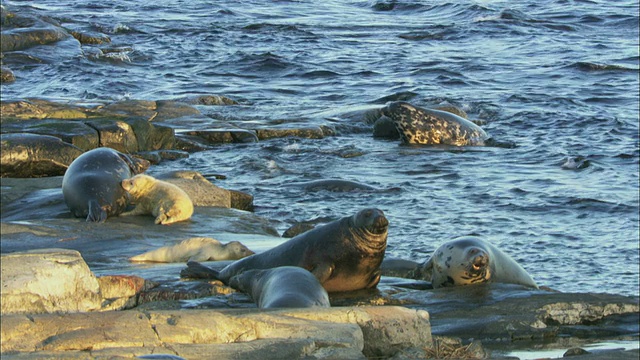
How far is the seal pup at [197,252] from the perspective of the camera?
22.6 feet

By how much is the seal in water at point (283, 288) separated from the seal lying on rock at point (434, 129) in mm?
9245

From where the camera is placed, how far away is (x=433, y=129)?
1500 cm

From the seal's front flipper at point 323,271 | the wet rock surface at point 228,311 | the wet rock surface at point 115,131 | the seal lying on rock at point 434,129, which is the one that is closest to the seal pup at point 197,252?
the wet rock surface at point 228,311

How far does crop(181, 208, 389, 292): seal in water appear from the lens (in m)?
6.29

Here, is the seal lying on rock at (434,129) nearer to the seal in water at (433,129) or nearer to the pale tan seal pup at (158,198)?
the seal in water at (433,129)

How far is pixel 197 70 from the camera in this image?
866 inches

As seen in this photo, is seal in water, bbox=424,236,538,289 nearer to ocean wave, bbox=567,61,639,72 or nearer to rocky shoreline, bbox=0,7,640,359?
rocky shoreline, bbox=0,7,640,359

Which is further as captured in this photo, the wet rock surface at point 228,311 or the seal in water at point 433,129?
the seal in water at point 433,129

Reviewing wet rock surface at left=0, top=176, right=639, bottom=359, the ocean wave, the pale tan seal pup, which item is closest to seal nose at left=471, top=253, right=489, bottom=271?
wet rock surface at left=0, top=176, right=639, bottom=359

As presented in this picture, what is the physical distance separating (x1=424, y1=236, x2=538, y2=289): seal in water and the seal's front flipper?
1.03 metres

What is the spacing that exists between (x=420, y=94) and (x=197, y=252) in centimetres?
1238

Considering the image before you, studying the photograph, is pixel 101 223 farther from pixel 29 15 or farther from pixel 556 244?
pixel 29 15

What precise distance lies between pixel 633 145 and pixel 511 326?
915 cm

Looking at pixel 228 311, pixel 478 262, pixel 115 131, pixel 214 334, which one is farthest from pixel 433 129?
pixel 214 334
